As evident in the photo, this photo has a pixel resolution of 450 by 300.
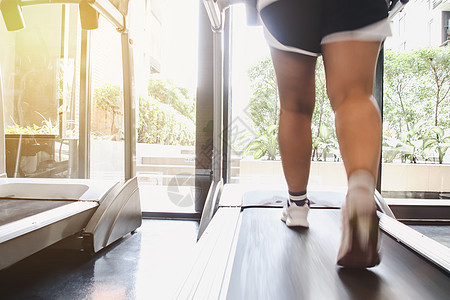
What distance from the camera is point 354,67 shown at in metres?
0.84

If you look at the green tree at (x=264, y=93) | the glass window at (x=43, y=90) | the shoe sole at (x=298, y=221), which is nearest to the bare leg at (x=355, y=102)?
the shoe sole at (x=298, y=221)

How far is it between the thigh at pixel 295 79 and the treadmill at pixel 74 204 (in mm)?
1169

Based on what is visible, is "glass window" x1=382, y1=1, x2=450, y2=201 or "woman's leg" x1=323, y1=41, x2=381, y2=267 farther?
"glass window" x1=382, y1=1, x2=450, y2=201

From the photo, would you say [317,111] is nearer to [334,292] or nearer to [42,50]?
[334,292]

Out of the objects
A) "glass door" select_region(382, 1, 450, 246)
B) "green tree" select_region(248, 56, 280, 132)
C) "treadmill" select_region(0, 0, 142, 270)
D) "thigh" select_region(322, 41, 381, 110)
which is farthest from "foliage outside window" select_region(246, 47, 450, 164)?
"thigh" select_region(322, 41, 381, 110)

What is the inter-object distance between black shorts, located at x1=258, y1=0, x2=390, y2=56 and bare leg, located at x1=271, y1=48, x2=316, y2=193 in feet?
0.18

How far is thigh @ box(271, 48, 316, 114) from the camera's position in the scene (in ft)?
3.48

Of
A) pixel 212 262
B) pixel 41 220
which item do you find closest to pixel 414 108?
pixel 212 262

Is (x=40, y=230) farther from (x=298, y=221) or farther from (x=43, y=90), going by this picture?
(x=43, y=90)

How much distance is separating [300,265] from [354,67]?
57 cm

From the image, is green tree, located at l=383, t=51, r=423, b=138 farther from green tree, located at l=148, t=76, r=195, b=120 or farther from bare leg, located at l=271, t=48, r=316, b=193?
bare leg, located at l=271, t=48, r=316, b=193

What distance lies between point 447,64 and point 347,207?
A: 2684mm

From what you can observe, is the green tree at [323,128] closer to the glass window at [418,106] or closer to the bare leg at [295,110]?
the glass window at [418,106]

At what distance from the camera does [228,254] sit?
1.07 meters
